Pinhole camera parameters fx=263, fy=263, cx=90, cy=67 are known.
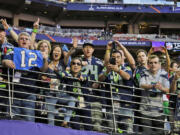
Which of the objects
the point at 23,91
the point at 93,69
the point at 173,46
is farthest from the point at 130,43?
the point at 23,91

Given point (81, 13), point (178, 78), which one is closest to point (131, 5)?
point (81, 13)

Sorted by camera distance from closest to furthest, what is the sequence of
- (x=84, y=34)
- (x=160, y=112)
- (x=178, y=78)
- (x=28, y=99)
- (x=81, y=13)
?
(x=28, y=99) → (x=160, y=112) → (x=178, y=78) → (x=84, y=34) → (x=81, y=13)

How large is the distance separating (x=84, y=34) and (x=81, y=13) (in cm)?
276

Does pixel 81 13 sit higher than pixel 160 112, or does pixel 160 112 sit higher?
pixel 81 13

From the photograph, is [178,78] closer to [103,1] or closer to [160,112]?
[160,112]

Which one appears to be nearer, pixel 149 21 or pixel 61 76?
pixel 61 76

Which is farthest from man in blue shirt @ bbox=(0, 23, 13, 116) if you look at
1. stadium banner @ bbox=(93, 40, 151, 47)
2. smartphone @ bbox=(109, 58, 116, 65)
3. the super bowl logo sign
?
the super bowl logo sign

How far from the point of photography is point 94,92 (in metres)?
4.05

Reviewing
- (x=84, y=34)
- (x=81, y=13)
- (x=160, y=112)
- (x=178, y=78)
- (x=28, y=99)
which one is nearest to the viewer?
(x=28, y=99)

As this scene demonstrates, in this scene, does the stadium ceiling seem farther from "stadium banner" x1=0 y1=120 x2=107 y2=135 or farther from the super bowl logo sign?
"stadium banner" x1=0 y1=120 x2=107 y2=135

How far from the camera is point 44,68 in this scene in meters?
3.92

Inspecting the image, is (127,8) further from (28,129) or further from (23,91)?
(28,129)

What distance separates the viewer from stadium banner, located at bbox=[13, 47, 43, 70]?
147 inches

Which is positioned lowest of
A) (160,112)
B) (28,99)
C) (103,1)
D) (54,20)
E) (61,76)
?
(160,112)
